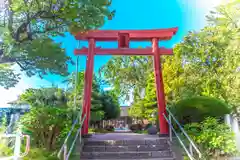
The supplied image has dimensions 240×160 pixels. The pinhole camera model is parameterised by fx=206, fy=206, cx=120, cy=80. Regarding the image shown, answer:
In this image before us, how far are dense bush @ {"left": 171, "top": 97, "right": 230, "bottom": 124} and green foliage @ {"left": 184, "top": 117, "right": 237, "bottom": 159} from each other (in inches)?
30.9

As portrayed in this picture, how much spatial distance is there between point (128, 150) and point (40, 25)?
2.70 m

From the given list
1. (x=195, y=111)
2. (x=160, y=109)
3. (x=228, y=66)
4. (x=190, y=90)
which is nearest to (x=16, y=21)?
(x=160, y=109)

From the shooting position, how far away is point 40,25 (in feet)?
11.9

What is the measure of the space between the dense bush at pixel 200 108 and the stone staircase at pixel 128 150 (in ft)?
3.12

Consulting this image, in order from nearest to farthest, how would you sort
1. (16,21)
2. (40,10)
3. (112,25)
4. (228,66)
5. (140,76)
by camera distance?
(40,10)
(16,21)
(228,66)
(112,25)
(140,76)

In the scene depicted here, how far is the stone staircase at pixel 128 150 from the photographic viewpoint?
3.48 meters

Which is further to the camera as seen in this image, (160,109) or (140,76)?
(140,76)

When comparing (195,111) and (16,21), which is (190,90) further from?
(16,21)

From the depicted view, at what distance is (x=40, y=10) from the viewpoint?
317 centimetres

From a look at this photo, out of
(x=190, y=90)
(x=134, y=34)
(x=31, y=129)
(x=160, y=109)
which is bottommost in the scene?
(x=31, y=129)

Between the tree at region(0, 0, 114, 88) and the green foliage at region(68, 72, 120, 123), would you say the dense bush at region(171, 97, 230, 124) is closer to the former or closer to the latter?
the tree at region(0, 0, 114, 88)

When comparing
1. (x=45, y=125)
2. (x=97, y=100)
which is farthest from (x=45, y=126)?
(x=97, y=100)

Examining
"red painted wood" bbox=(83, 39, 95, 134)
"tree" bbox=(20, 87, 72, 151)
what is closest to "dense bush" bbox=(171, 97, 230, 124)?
"red painted wood" bbox=(83, 39, 95, 134)

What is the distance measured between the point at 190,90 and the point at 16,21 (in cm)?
578
